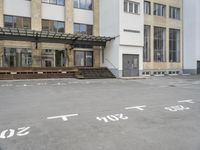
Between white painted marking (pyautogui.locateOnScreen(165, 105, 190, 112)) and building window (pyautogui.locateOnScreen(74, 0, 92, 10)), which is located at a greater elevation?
building window (pyautogui.locateOnScreen(74, 0, 92, 10))

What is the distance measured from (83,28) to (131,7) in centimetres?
636

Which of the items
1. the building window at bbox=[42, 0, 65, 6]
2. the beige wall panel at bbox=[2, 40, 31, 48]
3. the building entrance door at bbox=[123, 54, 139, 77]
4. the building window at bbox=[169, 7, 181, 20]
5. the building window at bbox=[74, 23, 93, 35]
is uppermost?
the building window at bbox=[169, 7, 181, 20]

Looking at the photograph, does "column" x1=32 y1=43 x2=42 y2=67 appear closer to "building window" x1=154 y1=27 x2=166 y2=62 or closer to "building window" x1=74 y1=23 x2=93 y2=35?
"building window" x1=74 y1=23 x2=93 y2=35

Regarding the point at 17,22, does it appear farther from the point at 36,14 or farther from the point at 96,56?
the point at 96,56

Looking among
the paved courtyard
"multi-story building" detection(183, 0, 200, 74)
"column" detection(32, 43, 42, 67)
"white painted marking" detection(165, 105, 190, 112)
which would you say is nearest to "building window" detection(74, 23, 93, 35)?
"column" detection(32, 43, 42, 67)

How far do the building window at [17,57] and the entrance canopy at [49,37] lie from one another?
5.61 ft

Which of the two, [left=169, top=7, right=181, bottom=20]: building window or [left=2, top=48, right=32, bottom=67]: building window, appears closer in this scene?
[left=2, top=48, right=32, bottom=67]: building window

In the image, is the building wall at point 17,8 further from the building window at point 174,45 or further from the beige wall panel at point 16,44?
the building window at point 174,45

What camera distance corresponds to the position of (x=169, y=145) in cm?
478

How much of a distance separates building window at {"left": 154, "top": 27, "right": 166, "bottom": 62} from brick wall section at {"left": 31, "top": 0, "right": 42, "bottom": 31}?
54.7 ft

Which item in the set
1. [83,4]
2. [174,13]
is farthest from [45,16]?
[174,13]

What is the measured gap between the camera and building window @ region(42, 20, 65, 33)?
2541cm

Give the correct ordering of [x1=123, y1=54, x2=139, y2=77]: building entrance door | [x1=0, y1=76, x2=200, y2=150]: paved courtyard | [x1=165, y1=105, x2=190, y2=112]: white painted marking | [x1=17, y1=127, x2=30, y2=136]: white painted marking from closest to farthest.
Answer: [x1=0, y1=76, x2=200, y2=150]: paved courtyard < [x1=17, y1=127, x2=30, y2=136]: white painted marking < [x1=165, y1=105, x2=190, y2=112]: white painted marking < [x1=123, y1=54, x2=139, y2=77]: building entrance door

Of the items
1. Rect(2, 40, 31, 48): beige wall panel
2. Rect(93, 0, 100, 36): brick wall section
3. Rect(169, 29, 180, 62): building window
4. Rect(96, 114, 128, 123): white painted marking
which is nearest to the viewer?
Rect(96, 114, 128, 123): white painted marking
